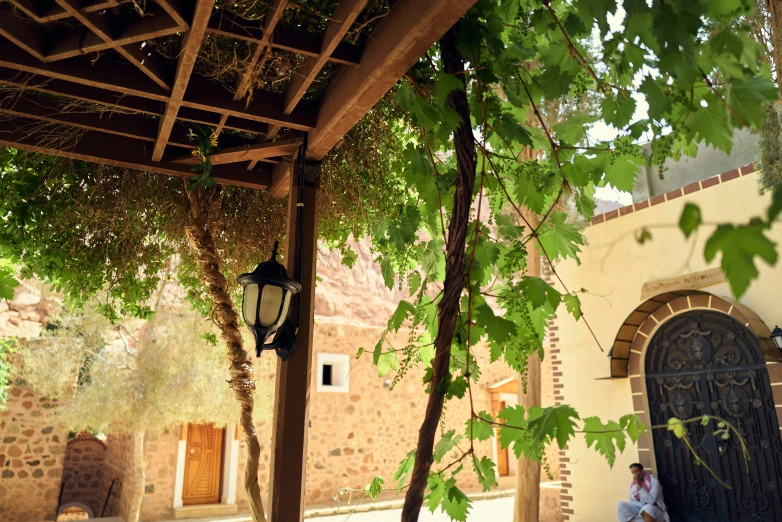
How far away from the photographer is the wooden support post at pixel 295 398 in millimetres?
1982

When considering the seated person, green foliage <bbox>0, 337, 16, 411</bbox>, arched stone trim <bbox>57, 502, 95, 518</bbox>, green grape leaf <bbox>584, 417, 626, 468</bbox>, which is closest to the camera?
green grape leaf <bbox>584, 417, 626, 468</bbox>

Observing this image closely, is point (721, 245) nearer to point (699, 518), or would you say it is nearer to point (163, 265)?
point (163, 265)

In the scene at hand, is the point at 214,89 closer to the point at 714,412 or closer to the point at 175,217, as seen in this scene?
the point at 175,217

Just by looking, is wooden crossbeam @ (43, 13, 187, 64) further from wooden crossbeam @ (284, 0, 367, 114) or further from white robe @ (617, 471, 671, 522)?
white robe @ (617, 471, 671, 522)

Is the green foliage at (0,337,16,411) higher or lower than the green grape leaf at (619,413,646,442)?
higher

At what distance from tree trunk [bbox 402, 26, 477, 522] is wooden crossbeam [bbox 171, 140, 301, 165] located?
968 millimetres

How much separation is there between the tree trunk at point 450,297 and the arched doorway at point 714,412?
4825 millimetres

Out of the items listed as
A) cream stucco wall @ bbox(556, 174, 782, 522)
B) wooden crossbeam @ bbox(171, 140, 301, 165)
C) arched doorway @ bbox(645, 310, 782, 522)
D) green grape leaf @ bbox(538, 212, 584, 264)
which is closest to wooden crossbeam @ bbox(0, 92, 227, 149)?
wooden crossbeam @ bbox(171, 140, 301, 165)

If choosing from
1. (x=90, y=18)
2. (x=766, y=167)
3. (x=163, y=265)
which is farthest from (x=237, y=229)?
(x=766, y=167)

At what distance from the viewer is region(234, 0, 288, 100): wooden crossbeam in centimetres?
157

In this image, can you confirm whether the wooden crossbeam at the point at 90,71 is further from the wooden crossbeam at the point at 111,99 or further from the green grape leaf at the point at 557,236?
the green grape leaf at the point at 557,236

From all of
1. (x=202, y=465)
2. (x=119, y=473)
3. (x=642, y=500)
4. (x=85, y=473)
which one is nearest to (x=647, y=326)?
(x=642, y=500)

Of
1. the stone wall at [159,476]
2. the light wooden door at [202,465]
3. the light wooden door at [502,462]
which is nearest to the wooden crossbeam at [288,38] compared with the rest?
the stone wall at [159,476]

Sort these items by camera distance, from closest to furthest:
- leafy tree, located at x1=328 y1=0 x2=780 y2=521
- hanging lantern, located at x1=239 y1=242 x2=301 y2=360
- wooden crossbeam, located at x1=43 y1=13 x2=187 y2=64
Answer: leafy tree, located at x1=328 y1=0 x2=780 y2=521 → wooden crossbeam, located at x1=43 y1=13 x2=187 y2=64 → hanging lantern, located at x1=239 y1=242 x2=301 y2=360
